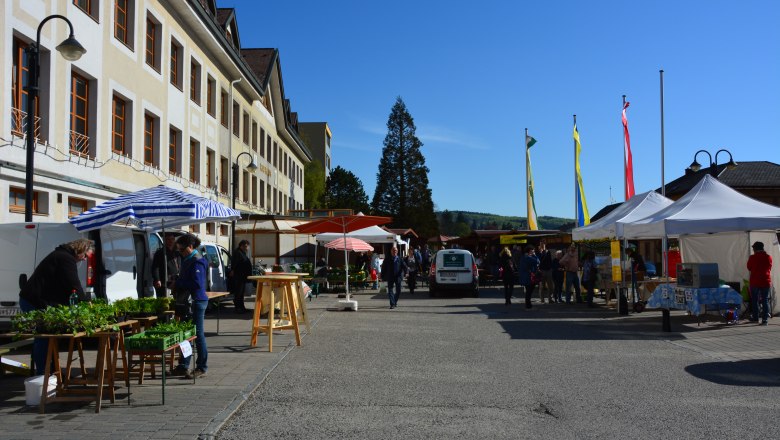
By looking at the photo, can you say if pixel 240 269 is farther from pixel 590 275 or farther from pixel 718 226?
pixel 718 226

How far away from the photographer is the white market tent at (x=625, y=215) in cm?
1838

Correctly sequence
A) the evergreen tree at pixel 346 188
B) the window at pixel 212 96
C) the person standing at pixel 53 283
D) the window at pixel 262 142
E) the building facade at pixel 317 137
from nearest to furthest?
1. the person standing at pixel 53 283
2. the window at pixel 212 96
3. the window at pixel 262 142
4. the evergreen tree at pixel 346 188
5. the building facade at pixel 317 137

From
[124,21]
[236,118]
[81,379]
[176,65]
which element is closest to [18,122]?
[124,21]

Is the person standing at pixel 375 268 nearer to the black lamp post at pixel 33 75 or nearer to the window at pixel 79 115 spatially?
the window at pixel 79 115

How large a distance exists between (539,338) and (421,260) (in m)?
24.5

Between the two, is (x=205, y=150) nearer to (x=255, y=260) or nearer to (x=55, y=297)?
(x=255, y=260)

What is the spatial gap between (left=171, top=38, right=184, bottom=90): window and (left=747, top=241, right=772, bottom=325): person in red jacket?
62.8ft

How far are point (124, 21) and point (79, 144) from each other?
4978mm

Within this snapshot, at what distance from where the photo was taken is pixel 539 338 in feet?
42.6

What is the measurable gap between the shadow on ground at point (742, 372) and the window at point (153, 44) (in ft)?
62.2

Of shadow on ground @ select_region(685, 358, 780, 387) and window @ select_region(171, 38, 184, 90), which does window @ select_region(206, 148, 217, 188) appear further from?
shadow on ground @ select_region(685, 358, 780, 387)

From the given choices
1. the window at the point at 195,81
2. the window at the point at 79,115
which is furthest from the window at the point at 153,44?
the window at the point at 79,115

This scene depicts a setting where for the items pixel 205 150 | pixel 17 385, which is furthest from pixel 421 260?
pixel 17 385

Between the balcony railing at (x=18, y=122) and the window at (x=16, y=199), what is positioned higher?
the balcony railing at (x=18, y=122)
